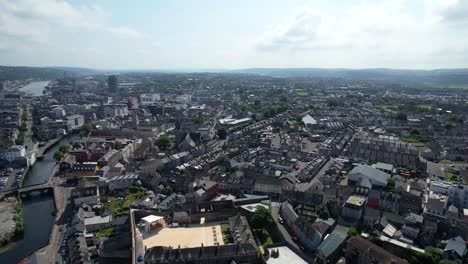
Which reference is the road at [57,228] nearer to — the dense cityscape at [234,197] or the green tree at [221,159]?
the dense cityscape at [234,197]

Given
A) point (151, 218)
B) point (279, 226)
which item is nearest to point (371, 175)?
point (279, 226)

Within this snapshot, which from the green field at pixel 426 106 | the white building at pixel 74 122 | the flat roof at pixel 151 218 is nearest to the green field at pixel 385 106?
the green field at pixel 426 106

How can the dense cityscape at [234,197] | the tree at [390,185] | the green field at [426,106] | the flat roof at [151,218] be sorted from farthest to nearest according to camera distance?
the green field at [426,106] → the tree at [390,185] → the flat roof at [151,218] → the dense cityscape at [234,197]

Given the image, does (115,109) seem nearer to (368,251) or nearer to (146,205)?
(146,205)

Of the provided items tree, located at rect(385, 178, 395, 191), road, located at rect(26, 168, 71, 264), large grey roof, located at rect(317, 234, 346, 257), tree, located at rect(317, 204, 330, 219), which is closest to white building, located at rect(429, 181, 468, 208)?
tree, located at rect(385, 178, 395, 191)

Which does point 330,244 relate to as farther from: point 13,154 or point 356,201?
point 13,154

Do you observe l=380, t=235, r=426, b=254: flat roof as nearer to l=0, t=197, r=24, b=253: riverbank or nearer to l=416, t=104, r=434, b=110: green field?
l=0, t=197, r=24, b=253: riverbank
